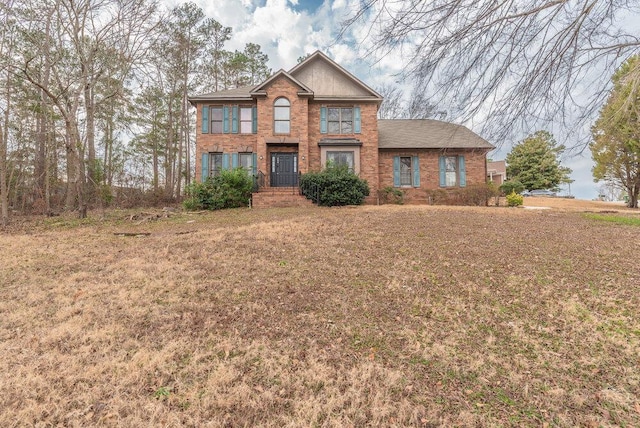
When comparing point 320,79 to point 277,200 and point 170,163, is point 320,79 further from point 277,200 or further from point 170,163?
point 170,163

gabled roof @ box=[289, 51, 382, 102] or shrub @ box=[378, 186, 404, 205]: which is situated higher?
gabled roof @ box=[289, 51, 382, 102]

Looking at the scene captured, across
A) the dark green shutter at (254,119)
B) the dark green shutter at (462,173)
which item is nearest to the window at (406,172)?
the dark green shutter at (462,173)

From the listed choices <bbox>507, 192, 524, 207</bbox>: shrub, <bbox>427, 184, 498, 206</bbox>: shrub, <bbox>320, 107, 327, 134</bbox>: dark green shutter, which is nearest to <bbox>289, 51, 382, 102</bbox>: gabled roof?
<bbox>320, 107, 327, 134</bbox>: dark green shutter

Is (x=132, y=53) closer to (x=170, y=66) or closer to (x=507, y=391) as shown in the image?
(x=170, y=66)

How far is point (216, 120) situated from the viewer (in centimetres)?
1578

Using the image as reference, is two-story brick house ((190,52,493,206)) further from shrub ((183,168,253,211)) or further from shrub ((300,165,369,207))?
shrub ((183,168,253,211))

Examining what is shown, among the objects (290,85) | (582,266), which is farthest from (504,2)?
(290,85)

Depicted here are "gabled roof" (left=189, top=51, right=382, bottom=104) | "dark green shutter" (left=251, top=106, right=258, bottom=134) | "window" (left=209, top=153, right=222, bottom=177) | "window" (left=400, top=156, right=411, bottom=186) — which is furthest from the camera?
"window" (left=400, top=156, right=411, bottom=186)

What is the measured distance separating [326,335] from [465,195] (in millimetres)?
14314

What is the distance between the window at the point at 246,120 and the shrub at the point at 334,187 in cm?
461

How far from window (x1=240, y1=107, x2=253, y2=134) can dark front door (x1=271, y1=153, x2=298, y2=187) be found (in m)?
1.93

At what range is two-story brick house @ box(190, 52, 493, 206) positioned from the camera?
15.2 m

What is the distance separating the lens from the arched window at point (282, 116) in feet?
50.1

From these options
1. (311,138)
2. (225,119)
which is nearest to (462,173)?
(311,138)
